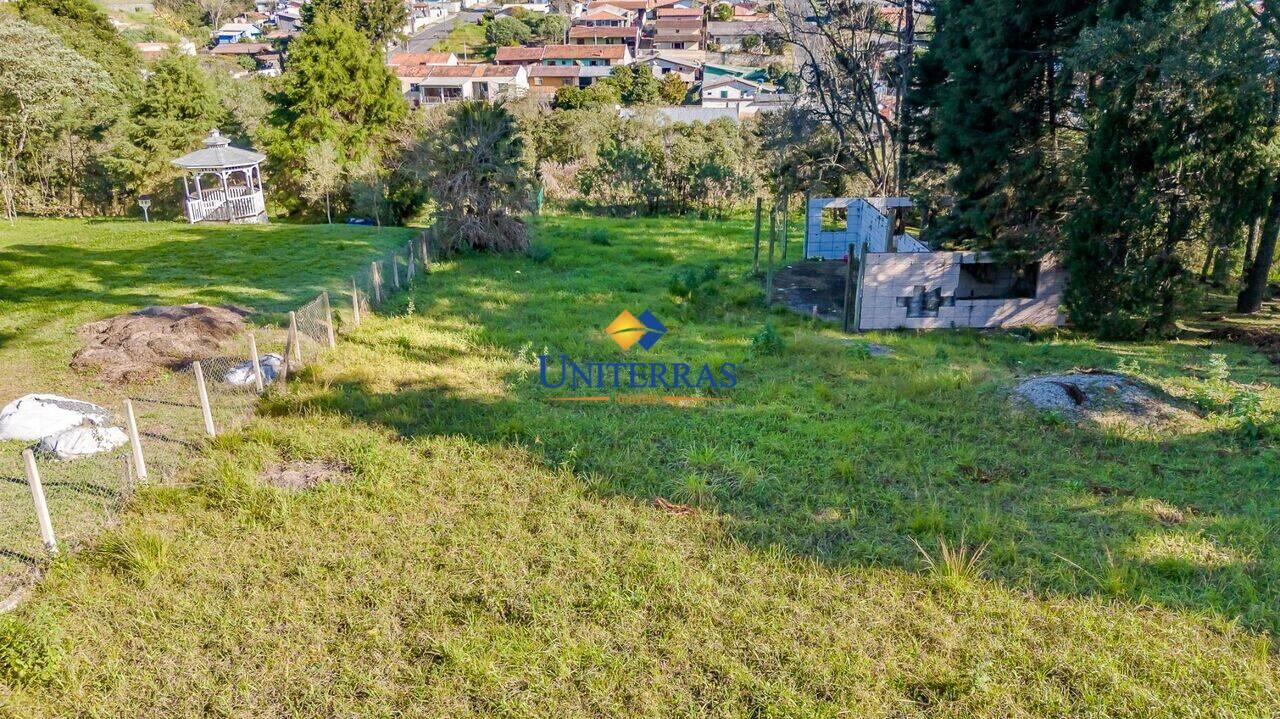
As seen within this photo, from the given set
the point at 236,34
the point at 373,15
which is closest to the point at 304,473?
the point at 373,15

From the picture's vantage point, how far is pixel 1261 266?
12.6 m

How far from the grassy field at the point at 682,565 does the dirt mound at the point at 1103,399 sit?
0.28 meters

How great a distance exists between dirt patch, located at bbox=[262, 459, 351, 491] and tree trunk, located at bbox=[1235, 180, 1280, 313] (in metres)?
13.9

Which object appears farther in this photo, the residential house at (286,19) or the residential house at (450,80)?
the residential house at (286,19)

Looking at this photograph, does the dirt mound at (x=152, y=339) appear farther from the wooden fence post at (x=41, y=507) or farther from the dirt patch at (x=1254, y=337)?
the dirt patch at (x=1254, y=337)

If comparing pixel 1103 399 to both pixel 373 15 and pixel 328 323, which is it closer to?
pixel 328 323

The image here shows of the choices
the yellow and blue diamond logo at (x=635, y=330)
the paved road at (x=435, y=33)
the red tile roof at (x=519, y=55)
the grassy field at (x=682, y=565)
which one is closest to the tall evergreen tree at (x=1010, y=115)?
the grassy field at (x=682, y=565)

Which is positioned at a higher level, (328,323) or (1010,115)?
(1010,115)

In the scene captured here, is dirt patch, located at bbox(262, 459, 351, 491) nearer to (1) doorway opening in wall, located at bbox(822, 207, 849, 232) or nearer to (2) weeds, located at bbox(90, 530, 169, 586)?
(2) weeds, located at bbox(90, 530, 169, 586)

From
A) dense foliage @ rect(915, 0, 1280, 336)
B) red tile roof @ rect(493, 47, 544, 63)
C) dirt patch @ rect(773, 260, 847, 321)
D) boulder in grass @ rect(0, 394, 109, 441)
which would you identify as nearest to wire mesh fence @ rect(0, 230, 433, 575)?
boulder in grass @ rect(0, 394, 109, 441)

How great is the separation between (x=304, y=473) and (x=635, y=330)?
586cm

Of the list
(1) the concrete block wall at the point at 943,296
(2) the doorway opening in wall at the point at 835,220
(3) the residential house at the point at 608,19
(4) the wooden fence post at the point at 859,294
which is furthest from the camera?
(3) the residential house at the point at 608,19

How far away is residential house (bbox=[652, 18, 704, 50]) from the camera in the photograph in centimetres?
7875

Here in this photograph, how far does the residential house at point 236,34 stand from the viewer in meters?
84.2
